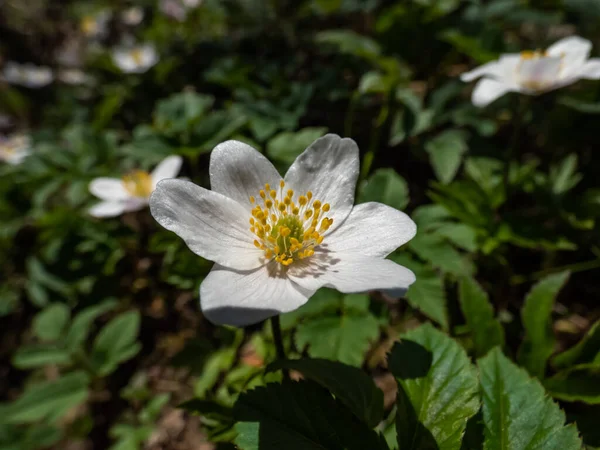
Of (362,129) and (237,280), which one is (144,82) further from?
(237,280)

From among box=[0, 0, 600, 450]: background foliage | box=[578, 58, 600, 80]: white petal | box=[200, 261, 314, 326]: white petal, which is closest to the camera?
box=[200, 261, 314, 326]: white petal

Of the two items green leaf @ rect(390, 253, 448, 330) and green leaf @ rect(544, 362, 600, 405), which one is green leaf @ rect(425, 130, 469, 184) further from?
green leaf @ rect(544, 362, 600, 405)

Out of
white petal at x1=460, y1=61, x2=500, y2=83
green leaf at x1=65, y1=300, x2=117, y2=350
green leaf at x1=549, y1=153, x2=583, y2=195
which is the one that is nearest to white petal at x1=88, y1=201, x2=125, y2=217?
green leaf at x1=65, y1=300, x2=117, y2=350

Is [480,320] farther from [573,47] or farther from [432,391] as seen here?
[573,47]

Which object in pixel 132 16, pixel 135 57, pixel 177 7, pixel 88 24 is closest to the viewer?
pixel 135 57

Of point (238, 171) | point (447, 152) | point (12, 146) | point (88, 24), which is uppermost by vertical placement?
point (238, 171)

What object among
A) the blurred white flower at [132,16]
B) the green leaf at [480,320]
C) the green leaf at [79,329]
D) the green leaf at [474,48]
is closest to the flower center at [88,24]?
the blurred white flower at [132,16]

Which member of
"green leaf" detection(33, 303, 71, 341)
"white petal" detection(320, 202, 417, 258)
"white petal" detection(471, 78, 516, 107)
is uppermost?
"white petal" detection(471, 78, 516, 107)

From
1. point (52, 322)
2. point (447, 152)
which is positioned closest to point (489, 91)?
point (447, 152)
